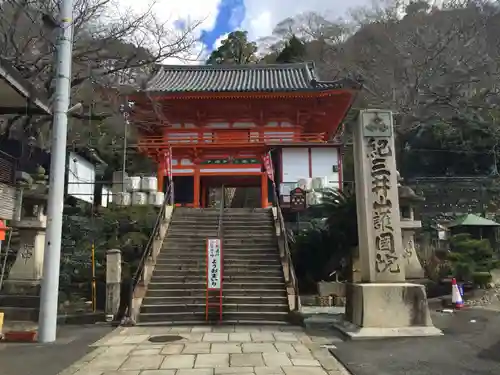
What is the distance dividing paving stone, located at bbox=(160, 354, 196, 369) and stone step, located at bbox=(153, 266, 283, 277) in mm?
5667

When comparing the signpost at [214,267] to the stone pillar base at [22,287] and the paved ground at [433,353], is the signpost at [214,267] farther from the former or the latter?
the stone pillar base at [22,287]

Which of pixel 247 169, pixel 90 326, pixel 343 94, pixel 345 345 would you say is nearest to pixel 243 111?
pixel 247 169

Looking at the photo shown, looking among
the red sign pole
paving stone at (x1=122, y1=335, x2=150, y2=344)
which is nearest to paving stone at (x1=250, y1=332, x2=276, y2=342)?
paving stone at (x1=122, y1=335, x2=150, y2=344)

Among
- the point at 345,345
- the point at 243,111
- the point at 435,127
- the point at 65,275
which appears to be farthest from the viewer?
the point at 435,127

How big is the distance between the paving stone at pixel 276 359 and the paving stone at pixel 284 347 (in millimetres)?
320

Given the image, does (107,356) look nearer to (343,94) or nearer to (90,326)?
(90,326)

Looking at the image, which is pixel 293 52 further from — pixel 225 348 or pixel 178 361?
pixel 178 361

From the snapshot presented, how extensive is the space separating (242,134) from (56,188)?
48.4 feet

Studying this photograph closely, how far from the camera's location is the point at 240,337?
28.5ft

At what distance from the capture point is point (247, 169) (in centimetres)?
2214

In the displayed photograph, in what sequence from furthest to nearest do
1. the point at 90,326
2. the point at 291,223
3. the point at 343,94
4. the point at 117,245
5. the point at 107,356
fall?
1. the point at 343,94
2. the point at 291,223
3. the point at 117,245
4. the point at 90,326
5. the point at 107,356

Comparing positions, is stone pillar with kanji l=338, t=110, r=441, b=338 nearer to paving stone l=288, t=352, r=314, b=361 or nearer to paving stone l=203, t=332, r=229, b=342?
paving stone l=288, t=352, r=314, b=361

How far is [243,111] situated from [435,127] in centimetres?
1926

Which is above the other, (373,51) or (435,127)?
(373,51)
